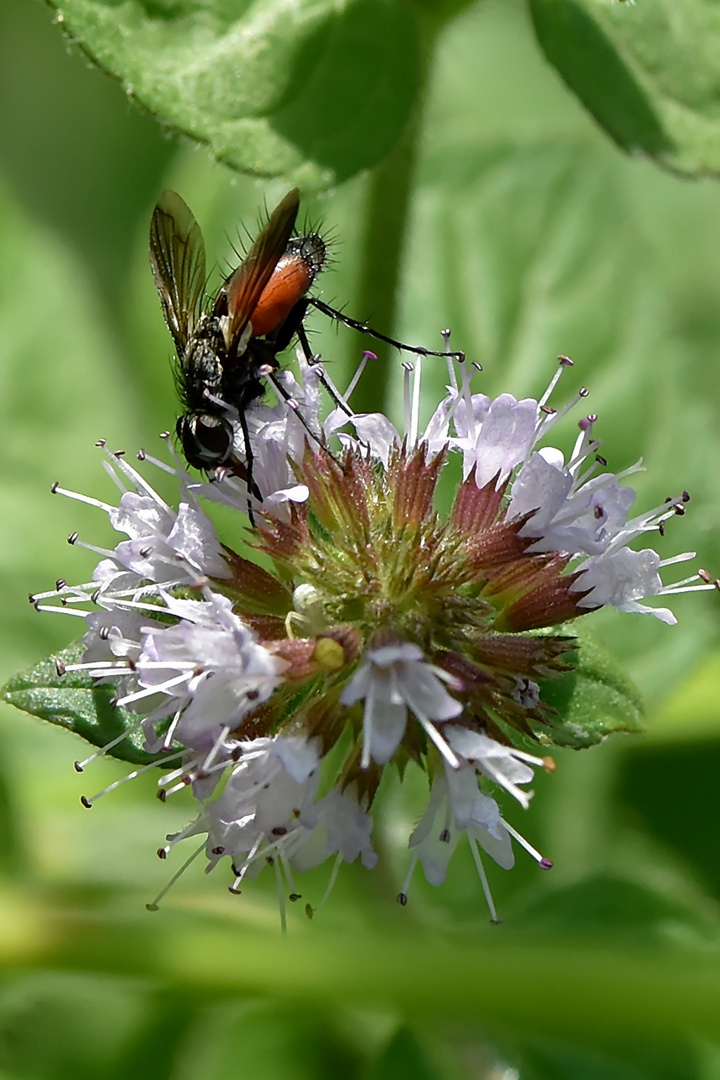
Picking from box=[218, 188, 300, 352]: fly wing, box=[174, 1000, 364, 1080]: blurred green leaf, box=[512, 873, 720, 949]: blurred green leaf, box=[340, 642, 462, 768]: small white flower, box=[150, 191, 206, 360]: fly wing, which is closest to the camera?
box=[340, 642, 462, 768]: small white flower

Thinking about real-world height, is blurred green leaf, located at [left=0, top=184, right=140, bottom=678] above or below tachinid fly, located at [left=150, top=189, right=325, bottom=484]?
below

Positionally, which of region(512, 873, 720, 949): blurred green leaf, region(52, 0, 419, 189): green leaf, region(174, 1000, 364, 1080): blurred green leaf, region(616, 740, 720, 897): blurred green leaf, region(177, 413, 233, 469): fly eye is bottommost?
region(616, 740, 720, 897): blurred green leaf

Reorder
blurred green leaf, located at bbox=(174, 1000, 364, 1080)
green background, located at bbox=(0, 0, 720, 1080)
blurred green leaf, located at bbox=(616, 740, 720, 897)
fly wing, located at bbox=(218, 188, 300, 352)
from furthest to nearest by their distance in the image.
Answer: blurred green leaf, located at bbox=(616, 740, 720, 897) < blurred green leaf, located at bbox=(174, 1000, 364, 1080) < green background, located at bbox=(0, 0, 720, 1080) < fly wing, located at bbox=(218, 188, 300, 352)

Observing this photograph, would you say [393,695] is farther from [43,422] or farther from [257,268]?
[43,422]

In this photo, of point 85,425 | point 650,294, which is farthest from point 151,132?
point 650,294

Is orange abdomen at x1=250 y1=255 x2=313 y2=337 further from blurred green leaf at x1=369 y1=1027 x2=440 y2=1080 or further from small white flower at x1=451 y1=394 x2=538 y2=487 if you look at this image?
blurred green leaf at x1=369 y1=1027 x2=440 y2=1080

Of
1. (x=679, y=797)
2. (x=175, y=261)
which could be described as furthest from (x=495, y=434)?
(x=679, y=797)

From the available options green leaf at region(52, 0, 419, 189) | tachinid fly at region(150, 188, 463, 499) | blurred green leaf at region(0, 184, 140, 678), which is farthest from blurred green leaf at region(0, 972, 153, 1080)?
green leaf at region(52, 0, 419, 189)
